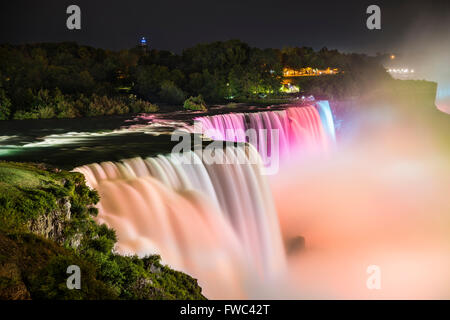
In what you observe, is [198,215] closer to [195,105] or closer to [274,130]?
[274,130]

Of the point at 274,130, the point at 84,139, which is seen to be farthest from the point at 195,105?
the point at 84,139

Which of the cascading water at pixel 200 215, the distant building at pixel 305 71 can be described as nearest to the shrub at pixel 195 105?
the cascading water at pixel 200 215

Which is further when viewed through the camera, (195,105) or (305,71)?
(305,71)

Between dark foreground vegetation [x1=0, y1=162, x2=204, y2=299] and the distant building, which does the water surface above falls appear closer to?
dark foreground vegetation [x1=0, y1=162, x2=204, y2=299]

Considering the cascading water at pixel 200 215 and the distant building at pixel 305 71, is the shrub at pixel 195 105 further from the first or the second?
the distant building at pixel 305 71

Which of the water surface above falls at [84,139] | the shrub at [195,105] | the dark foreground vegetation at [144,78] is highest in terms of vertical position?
the dark foreground vegetation at [144,78]

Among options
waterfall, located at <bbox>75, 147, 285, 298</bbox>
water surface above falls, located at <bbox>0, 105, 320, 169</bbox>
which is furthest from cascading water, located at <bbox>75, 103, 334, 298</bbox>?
water surface above falls, located at <bbox>0, 105, 320, 169</bbox>

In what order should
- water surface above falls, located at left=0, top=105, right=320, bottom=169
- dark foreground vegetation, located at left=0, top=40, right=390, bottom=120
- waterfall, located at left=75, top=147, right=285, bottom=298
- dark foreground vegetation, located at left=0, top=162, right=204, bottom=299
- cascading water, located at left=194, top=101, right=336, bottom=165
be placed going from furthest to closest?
dark foreground vegetation, located at left=0, top=40, right=390, bottom=120 < cascading water, located at left=194, top=101, right=336, bottom=165 < water surface above falls, located at left=0, top=105, right=320, bottom=169 < waterfall, located at left=75, top=147, right=285, bottom=298 < dark foreground vegetation, located at left=0, top=162, right=204, bottom=299

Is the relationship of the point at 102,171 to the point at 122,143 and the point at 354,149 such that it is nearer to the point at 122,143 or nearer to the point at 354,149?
the point at 122,143
